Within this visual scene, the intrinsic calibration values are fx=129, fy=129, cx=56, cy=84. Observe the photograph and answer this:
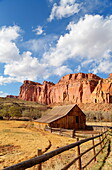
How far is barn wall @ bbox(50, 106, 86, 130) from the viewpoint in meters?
21.7

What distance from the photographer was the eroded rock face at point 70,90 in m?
105

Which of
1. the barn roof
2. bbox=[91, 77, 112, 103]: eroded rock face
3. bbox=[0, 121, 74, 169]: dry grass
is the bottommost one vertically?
bbox=[0, 121, 74, 169]: dry grass

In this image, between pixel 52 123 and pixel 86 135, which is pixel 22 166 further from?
pixel 52 123

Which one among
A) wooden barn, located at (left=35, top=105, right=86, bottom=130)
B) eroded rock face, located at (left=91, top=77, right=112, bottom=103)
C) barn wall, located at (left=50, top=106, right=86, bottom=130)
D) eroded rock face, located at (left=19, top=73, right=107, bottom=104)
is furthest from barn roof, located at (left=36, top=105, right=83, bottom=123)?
eroded rock face, located at (left=19, top=73, right=107, bottom=104)

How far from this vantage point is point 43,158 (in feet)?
8.50

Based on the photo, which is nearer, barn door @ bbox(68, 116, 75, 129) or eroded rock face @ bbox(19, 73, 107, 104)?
barn door @ bbox(68, 116, 75, 129)

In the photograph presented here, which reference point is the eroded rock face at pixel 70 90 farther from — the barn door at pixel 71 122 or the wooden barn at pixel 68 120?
the barn door at pixel 71 122

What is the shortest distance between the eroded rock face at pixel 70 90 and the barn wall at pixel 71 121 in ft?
237

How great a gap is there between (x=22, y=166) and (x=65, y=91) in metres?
127

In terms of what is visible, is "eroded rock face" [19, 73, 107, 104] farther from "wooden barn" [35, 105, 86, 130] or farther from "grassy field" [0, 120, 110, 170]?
"grassy field" [0, 120, 110, 170]

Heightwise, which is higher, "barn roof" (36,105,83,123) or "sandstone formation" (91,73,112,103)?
"sandstone formation" (91,73,112,103)

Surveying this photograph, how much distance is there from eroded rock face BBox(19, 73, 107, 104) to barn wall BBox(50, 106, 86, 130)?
237 ft

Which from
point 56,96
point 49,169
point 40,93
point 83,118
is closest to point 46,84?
point 40,93

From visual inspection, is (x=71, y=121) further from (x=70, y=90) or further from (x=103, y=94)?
(x=70, y=90)
